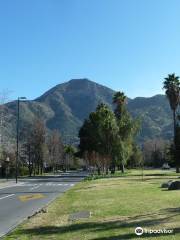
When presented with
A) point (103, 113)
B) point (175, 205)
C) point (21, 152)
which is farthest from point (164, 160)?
point (175, 205)

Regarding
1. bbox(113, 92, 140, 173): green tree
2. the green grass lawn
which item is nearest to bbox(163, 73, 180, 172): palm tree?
bbox(113, 92, 140, 173): green tree

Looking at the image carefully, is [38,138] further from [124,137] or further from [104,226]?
[104,226]

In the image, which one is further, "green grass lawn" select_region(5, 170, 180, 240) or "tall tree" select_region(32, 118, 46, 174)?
"tall tree" select_region(32, 118, 46, 174)

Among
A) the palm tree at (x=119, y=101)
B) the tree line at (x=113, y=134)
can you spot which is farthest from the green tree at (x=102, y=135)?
the palm tree at (x=119, y=101)

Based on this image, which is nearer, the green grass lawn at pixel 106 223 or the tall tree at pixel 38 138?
the green grass lawn at pixel 106 223

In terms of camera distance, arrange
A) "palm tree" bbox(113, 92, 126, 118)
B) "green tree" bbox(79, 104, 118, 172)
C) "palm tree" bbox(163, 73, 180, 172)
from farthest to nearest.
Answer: "palm tree" bbox(113, 92, 126, 118) → "green tree" bbox(79, 104, 118, 172) → "palm tree" bbox(163, 73, 180, 172)

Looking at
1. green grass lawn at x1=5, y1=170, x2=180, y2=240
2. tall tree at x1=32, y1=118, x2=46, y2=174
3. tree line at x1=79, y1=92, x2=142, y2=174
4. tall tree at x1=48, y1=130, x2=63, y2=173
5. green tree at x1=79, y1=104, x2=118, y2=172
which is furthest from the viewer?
tall tree at x1=48, y1=130, x2=63, y2=173

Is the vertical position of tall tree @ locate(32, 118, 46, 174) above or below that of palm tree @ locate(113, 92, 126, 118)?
below

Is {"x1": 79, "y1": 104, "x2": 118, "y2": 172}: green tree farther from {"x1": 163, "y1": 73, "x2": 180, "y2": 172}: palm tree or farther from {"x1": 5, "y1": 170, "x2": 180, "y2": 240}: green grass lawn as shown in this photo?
{"x1": 5, "y1": 170, "x2": 180, "y2": 240}: green grass lawn

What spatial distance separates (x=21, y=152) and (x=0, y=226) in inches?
3671

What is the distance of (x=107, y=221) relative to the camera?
15875 millimetres

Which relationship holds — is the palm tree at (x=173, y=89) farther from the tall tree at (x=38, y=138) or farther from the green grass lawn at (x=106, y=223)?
the green grass lawn at (x=106, y=223)

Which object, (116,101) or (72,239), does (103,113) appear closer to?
(116,101)

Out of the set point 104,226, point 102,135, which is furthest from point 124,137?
point 104,226
